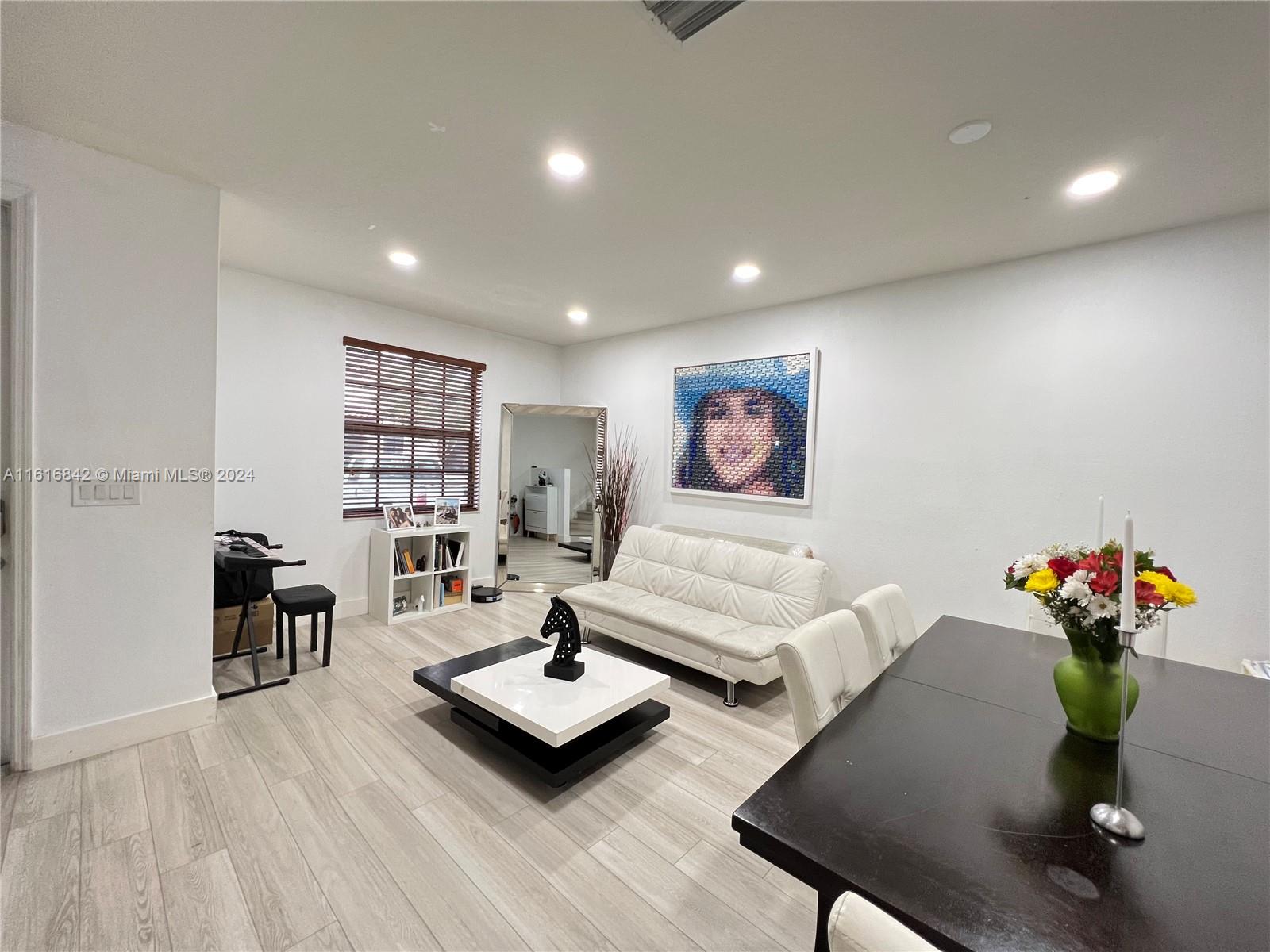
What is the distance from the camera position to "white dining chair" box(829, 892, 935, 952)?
54 centimetres

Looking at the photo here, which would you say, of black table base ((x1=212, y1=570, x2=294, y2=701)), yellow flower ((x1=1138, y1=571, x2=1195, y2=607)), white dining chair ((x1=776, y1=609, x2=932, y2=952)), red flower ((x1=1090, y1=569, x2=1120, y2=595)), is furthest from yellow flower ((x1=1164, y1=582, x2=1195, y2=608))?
black table base ((x1=212, y1=570, x2=294, y2=701))

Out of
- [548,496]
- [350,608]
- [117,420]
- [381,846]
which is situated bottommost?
[381,846]

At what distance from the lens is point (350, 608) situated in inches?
164

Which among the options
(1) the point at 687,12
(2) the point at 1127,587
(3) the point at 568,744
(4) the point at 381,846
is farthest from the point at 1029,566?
(4) the point at 381,846

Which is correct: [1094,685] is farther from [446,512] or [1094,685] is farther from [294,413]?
[294,413]

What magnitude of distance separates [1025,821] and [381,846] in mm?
1929

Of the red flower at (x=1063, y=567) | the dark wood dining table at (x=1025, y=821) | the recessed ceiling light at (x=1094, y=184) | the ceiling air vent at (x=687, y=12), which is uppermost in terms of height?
the recessed ceiling light at (x=1094, y=184)

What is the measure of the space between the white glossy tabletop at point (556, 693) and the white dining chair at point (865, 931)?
→ 1.53 meters

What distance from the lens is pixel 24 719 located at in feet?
6.77

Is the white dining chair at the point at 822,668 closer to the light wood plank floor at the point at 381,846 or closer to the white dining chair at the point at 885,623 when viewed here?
the white dining chair at the point at 885,623

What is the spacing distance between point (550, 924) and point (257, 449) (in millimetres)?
3606

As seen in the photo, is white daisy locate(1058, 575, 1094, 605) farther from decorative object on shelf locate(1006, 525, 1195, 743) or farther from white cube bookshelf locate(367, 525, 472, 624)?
white cube bookshelf locate(367, 525, 472, 624)

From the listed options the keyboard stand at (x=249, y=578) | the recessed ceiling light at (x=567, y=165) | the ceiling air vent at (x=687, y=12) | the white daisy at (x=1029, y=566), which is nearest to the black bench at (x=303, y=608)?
the keyboard stand at (x=249, y=578)

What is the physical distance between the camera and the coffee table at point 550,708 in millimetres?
2084
